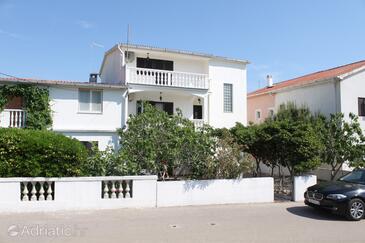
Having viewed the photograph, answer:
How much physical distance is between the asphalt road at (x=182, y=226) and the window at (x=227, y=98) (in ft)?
44.2

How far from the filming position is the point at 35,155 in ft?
31.7

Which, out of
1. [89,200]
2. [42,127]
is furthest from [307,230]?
[42,127]

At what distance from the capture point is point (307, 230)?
319 inches

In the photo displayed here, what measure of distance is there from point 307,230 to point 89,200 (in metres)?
6.04

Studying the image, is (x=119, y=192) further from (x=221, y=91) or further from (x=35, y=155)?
(x=221, y=91)

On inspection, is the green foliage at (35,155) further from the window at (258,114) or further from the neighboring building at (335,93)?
the window at (258,114)

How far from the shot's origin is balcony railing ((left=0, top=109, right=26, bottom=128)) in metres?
17.4

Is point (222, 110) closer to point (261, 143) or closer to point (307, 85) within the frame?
point (307, 85)

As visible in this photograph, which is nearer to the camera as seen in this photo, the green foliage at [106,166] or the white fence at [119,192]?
the white fence at [119,192]

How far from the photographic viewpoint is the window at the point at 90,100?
63.2 ft

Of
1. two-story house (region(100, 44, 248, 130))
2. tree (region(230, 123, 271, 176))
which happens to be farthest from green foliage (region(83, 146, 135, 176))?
two-story house (region(100, 44, 248, 130))

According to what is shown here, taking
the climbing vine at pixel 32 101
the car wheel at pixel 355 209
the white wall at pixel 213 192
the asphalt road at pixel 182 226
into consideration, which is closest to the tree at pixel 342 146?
the white wall at pixel 213 192

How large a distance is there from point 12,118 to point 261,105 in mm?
18280

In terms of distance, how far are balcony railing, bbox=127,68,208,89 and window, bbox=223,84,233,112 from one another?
217 centimetres
